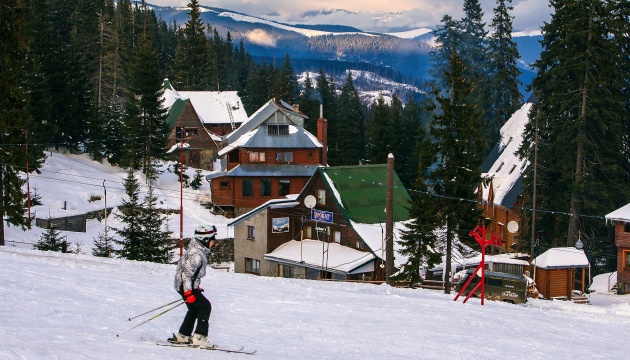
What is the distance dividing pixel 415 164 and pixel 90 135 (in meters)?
34.0

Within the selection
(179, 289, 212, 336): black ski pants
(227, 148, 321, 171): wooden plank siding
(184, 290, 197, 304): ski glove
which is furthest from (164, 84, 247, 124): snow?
(184, 290, 197, 304): ski glove

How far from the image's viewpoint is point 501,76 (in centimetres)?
6475

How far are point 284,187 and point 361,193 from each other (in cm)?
1531

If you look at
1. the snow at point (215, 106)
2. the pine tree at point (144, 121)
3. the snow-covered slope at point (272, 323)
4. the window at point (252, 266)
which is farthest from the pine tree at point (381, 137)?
the snow-covered slope at point (272, 323)

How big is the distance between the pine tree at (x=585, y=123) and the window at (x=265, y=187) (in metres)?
22.8

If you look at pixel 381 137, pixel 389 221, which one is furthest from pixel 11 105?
pixel 381 137

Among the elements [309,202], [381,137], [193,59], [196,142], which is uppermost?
[193,59]

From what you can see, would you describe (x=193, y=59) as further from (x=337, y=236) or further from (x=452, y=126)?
(x=452, y=126)

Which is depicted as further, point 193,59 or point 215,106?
point 193,59

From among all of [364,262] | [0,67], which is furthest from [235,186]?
[0,67]

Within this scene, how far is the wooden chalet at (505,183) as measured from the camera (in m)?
50.8

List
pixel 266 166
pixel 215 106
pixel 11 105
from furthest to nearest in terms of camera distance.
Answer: pixel 215 106 → pixel 266 166 → pixel 11 105

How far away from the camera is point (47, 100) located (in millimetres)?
52781

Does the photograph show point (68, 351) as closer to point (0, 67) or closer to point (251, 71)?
point (0, 67)
